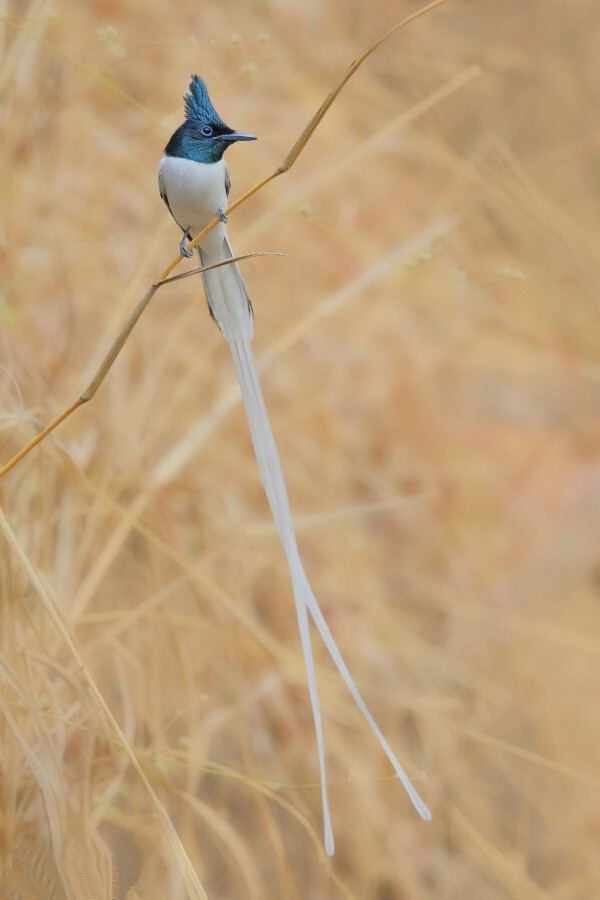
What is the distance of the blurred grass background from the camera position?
0.82 meters

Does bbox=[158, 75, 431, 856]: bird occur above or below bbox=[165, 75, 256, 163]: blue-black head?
below

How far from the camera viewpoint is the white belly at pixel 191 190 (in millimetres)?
449

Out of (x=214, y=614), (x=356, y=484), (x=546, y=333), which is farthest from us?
(x=546, y=333)

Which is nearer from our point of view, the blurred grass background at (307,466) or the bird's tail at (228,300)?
the bird's tail at (228,300)

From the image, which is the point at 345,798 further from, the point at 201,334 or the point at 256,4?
the point at 256,4

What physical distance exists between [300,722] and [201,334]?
621 mm

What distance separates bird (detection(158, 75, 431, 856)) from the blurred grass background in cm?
5

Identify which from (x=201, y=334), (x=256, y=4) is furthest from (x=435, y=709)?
(x=256, y=4)

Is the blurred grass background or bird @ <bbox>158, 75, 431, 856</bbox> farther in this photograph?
the blurred grass background

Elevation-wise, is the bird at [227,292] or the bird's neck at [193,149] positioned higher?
the bird's neck at [193,149]

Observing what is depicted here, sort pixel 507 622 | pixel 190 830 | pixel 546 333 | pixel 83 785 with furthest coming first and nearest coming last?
pixel 546 333, pixel 507 622, pixel 190 830, pixel 83 785

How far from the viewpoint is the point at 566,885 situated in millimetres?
1725

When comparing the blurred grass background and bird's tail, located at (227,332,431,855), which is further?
the blurred grass background

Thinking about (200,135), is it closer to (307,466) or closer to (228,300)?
(228,300)
